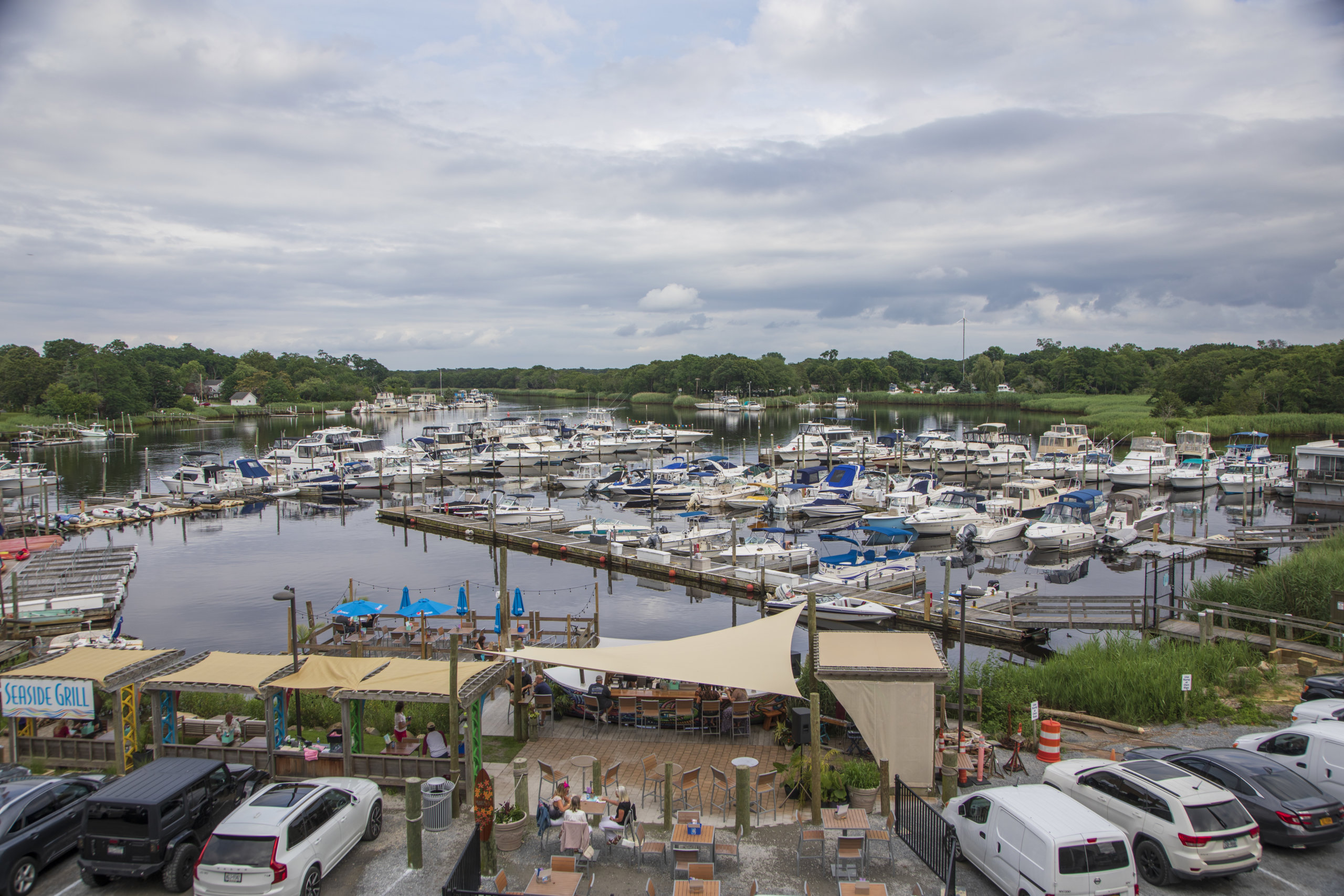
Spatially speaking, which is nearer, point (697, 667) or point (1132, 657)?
point (697, 667)

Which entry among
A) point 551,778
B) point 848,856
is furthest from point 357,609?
point 848,856

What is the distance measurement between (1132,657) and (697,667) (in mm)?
11188

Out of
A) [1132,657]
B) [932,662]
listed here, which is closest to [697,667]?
[932,662]

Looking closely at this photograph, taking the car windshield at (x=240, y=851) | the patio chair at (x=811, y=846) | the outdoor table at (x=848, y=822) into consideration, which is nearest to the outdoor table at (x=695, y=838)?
the patio chair at (x=811, y=846)

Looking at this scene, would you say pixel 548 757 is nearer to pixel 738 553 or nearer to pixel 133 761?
pixel 133 761

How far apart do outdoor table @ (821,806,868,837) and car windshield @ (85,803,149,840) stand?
8.27 meters

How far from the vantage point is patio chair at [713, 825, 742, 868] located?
945 centimetres

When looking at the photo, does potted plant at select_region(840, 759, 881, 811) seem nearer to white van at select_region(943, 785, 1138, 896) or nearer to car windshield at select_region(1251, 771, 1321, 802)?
white van at select_region(943, 785, 1138, 896)

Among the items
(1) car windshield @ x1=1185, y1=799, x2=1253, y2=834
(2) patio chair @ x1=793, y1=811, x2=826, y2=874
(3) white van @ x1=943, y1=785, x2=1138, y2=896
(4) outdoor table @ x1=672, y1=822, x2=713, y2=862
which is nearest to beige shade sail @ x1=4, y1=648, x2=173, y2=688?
(4) outdoor table @ x1=672, y1=822, x2=713, y2=862

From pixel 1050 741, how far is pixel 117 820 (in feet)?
42.4

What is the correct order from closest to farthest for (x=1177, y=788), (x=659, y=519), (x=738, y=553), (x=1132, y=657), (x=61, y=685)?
1. (x=1177, y=788)
2. (x=61, y=685)
3. (x=1132, y=657)
4. (x=738, y=553)
5. (x=659, y=519)

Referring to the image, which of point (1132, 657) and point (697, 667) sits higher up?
point (697, 667)

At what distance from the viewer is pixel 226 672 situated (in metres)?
12.4

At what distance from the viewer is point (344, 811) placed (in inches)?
379
